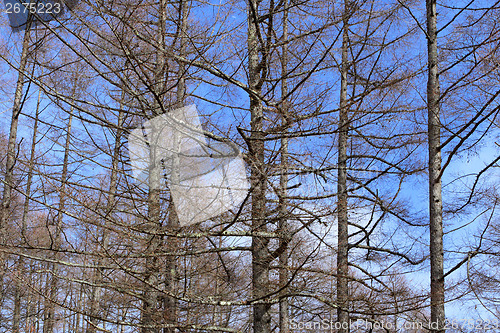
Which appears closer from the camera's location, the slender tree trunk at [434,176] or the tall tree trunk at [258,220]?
the tall tree trunk at [258,220]

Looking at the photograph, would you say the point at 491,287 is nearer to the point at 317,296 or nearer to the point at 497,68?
the point at 497,68

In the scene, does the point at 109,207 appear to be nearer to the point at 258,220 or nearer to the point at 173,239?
the point at 173,239

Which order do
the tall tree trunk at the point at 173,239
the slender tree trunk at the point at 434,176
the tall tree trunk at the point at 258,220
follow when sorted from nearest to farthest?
the tall tree trunk at the point at 258,220 < the tall tree trunk at the point at 173,239 < the slender tree trunk at the point at 434,176

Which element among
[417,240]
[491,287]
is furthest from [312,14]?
[491,287]

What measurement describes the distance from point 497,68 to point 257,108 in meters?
3.54

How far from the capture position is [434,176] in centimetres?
575

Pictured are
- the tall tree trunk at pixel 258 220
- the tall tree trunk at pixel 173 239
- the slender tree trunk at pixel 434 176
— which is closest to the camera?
the tall tree trunk at pixel 258 220

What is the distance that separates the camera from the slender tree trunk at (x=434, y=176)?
17.1 ft

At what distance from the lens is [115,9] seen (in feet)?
11.7

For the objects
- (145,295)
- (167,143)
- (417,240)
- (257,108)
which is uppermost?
(167,143)

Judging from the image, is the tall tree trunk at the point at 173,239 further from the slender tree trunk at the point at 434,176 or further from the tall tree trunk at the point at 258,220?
the slender tree trunk at the point at 434,176

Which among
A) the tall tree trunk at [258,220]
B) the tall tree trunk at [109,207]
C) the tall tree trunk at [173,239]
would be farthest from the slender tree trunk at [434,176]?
the tall tree trunk at [109,207]

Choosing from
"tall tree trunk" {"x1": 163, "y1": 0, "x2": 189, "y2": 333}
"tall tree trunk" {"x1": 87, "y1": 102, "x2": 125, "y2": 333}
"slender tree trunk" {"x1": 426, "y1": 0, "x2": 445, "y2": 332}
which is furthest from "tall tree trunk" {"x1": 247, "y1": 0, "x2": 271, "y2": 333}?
"slender tree trunk" {"x1": 426, "y1": 0, "x2": 445, "y2": 332}

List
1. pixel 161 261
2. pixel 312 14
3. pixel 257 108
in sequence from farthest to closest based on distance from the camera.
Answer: pixel 161 261
pixel 312 14
pixel 257 108
